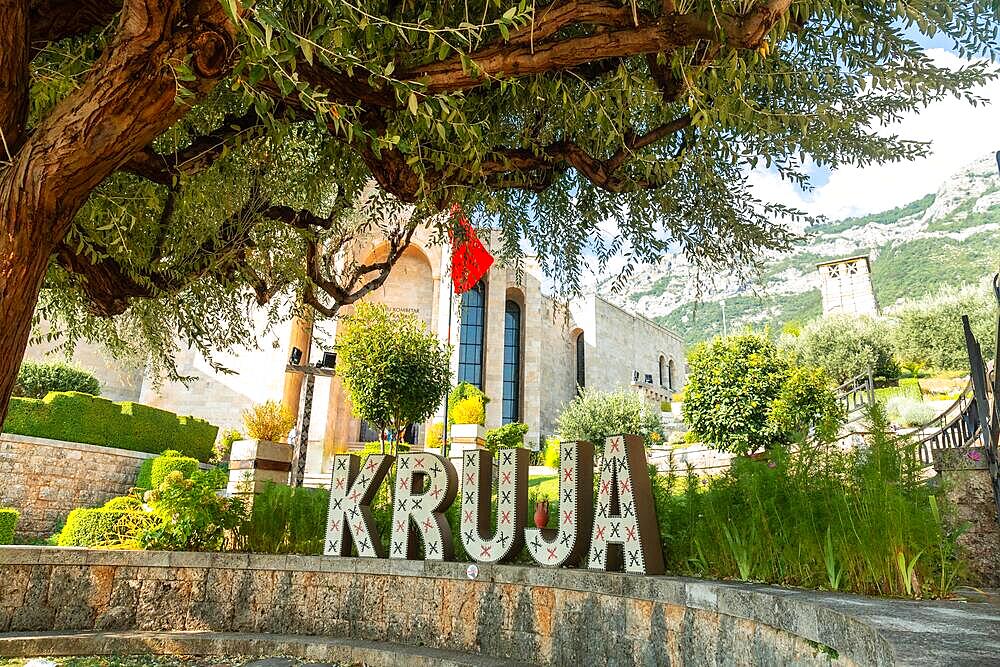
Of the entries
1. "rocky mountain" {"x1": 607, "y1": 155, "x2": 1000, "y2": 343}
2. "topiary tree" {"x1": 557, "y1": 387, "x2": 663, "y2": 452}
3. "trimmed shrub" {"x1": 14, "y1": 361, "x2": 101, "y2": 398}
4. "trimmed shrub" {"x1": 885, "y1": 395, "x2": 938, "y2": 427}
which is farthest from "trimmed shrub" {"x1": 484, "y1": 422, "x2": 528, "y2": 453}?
"trimmed shrub" {"x1": 14, "y1": 361, "x2": 101, "y2": 398}

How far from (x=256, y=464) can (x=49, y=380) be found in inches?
501

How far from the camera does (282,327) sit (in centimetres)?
2264

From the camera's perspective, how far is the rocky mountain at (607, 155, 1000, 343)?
971 inches

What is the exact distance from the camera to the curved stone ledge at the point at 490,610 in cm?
203

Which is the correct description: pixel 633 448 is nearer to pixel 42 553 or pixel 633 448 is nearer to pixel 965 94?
pixel 965 94

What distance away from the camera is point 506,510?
15.8 ft

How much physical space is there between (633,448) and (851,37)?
325 cm

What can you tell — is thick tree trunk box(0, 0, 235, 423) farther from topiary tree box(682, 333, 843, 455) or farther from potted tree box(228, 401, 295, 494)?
topiary tree box(682, 333, 843, 455)

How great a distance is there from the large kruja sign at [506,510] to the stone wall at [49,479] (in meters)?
10.3

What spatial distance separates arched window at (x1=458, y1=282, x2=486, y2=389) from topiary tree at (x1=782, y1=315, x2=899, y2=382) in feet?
52.0

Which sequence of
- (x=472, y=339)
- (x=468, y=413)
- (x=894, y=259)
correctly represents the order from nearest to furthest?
(x=468, y=413)
(x=472, y=339)
(x=894, y=259)

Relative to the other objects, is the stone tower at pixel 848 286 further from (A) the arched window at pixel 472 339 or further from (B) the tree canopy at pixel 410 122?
(B) the tree canopy at pixel 410 122

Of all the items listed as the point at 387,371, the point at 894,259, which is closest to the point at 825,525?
the point at 387,371

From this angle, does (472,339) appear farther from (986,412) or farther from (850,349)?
(986,412)
